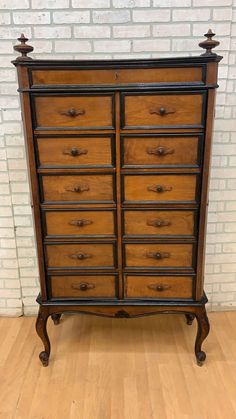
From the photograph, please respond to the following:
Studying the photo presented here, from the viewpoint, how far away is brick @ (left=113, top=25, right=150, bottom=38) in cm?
209

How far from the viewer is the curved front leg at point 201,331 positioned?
78.7 inches

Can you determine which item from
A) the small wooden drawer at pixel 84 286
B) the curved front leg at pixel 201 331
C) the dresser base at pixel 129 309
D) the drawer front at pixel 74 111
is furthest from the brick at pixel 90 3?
the curved front leg at pixel 201 331

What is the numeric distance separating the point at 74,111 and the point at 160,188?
1.83 ft

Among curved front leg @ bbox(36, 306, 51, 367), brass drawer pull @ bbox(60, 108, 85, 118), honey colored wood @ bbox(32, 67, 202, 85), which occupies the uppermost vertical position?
honey colored wood @ bbox(32, 67, 202, 85)

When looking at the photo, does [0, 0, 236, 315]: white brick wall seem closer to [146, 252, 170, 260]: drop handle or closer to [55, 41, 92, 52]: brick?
[55, 41, 92, 52]: brick

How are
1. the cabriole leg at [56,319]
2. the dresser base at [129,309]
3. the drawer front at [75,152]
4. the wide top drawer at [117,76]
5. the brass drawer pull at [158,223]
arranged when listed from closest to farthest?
the wide top drawer at [117,76], the drawer front at [75,152], the brass drawer pull at [158,223], the dresser base at [129,309], the cabriole leg at [56,319]

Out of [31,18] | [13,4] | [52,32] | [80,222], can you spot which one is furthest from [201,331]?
[13,4]

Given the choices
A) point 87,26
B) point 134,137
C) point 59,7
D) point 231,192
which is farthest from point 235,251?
point 59,7

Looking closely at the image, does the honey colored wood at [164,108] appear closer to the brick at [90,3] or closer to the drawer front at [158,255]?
the drawer front at [158,255]

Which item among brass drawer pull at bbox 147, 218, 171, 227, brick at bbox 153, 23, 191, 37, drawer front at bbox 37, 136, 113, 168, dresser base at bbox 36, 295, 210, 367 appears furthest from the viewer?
brick at bbox 153, 23, 191, 37

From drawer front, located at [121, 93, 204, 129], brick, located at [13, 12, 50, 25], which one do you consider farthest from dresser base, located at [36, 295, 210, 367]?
brick, located at [13, 12, 50, 25]

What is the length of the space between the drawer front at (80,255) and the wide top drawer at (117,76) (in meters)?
0.82

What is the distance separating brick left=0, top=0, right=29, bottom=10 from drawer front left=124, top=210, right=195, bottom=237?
132cm

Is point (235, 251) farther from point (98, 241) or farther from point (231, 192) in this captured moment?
point (98, 241)
